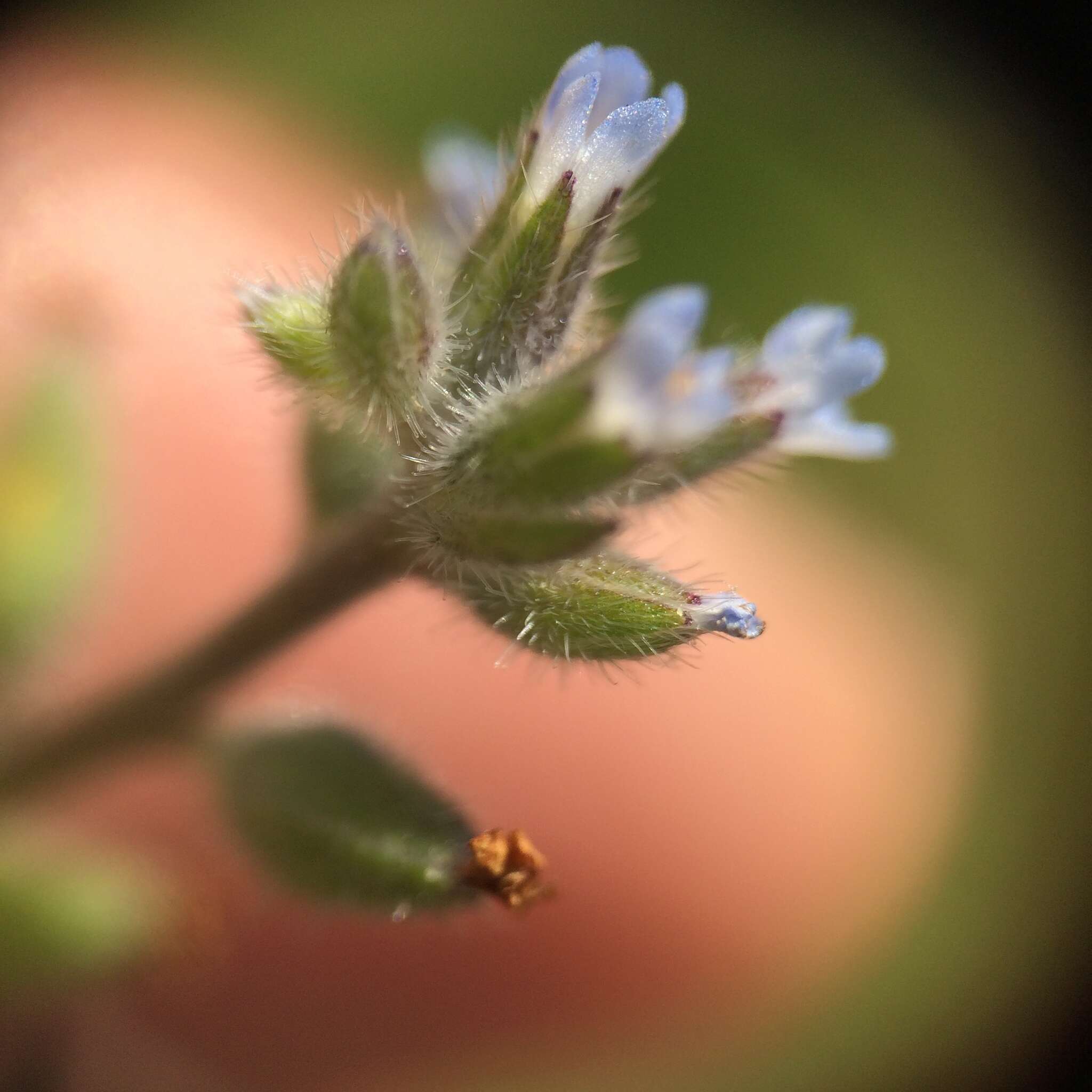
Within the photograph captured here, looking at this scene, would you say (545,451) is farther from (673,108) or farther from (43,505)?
(43,505)

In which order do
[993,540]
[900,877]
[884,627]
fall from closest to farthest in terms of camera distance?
[900,877] → [884,627] → [993,540]

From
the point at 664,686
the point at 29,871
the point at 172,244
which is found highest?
the point at 172,244

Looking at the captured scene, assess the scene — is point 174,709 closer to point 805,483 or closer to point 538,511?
point 538,511

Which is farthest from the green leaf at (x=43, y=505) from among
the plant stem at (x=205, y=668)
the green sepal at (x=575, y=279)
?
the green sepal at (x=575, y=279)

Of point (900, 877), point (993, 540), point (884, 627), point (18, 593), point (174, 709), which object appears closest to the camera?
point (174, 709)

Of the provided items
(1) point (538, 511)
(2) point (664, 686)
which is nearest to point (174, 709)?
(1) point (538, 511)

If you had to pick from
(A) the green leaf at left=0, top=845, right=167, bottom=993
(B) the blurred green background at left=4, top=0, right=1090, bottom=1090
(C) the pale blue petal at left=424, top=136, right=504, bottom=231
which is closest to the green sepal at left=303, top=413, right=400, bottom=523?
(C) the pale blue petal at left=424, top=136, right=504, bottom=231

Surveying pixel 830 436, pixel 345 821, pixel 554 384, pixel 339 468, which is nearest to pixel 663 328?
pixel 554 384
